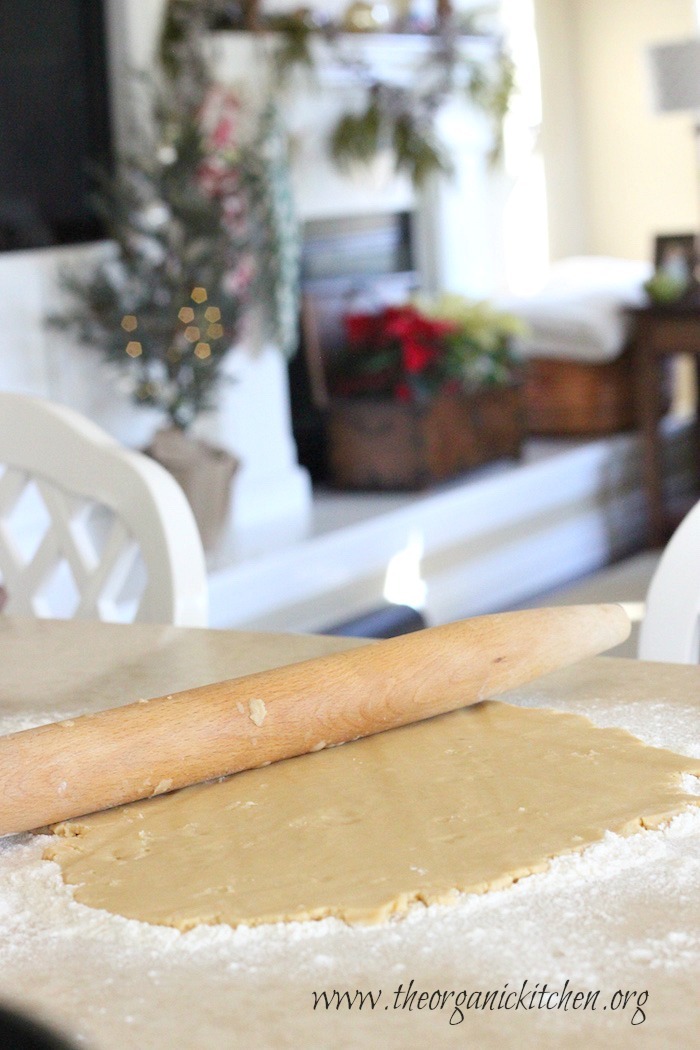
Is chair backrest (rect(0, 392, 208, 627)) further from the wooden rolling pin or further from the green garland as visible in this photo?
the green garland

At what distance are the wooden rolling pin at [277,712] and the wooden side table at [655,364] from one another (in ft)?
11.8

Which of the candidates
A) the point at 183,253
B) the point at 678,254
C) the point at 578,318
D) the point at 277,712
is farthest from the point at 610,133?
the point at 277,712

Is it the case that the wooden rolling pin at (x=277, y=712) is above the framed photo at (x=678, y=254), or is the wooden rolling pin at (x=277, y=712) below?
below

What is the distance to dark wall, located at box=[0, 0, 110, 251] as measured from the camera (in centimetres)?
327

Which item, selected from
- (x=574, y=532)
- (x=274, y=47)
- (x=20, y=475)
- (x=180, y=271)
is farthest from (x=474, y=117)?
(x=20, y=475)

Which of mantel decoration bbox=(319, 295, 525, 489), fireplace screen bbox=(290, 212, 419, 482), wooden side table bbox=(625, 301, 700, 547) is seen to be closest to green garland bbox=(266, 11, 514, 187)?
fireplace screen bbox=(290, 212, 419, 482)

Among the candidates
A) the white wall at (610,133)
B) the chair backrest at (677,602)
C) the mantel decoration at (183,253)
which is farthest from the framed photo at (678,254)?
the chair backrest at (677,602)

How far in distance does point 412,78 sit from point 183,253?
1.51m

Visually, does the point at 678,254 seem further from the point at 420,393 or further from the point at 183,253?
the point at 183,253

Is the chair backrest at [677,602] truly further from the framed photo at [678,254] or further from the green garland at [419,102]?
the framed photo at [678,254]

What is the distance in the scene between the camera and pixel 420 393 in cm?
402

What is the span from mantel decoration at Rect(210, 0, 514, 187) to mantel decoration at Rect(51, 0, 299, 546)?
1.56 feet

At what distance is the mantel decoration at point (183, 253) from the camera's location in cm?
335

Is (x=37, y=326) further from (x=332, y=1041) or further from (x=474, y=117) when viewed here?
(x=332, y=1041)
